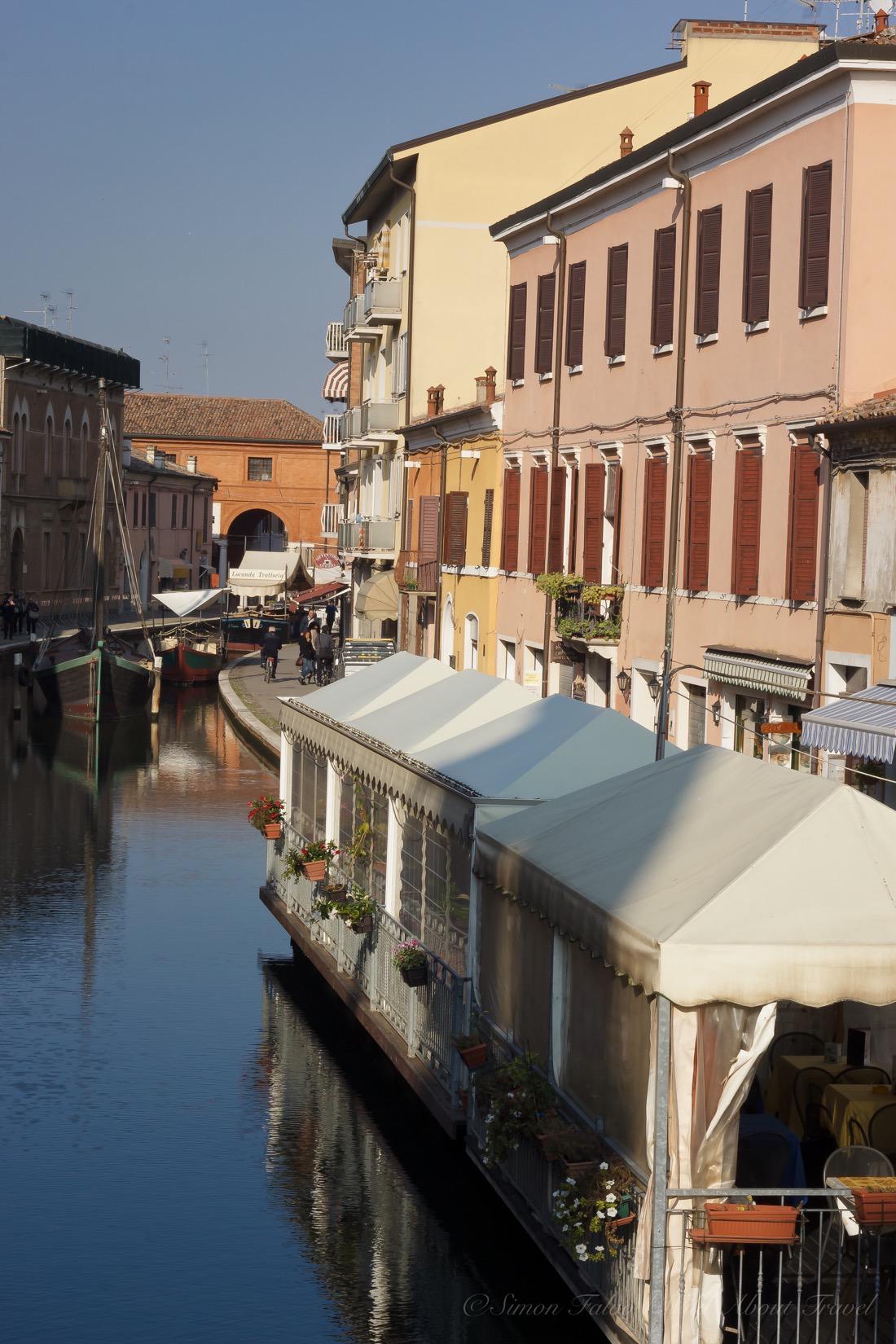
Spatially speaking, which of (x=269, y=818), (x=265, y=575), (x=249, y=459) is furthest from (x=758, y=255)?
(x=249, y=459)

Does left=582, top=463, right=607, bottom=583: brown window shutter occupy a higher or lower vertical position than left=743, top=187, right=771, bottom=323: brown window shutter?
lower

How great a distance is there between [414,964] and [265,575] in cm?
7157

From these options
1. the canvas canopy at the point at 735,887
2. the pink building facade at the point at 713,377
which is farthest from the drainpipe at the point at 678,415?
the canvas canopy at the point at 735,887

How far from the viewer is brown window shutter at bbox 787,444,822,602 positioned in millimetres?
20438

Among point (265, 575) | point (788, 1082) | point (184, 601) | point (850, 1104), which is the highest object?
point (265, 575)

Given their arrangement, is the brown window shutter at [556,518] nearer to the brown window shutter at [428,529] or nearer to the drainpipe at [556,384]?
the drainpipe at [556,384]

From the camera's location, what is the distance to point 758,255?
22.2 m

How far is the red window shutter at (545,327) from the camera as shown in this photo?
104 feet

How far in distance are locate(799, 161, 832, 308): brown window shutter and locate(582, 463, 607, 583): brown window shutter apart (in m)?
8.36

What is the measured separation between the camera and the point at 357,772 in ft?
55.3

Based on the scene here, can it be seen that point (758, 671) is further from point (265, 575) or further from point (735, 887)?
point (265, 575)

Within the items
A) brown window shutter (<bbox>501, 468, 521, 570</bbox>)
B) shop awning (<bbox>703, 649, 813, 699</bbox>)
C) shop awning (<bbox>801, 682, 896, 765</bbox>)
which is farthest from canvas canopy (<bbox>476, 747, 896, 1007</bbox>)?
brown window shutter (<bbox>501, 468, 521, 570</bbox>)

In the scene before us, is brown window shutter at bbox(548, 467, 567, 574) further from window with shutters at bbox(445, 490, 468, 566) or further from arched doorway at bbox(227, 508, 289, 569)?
arched doorway at bbox(227, 508, 289, 569)

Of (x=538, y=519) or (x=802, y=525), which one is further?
(x=538, y=519)
